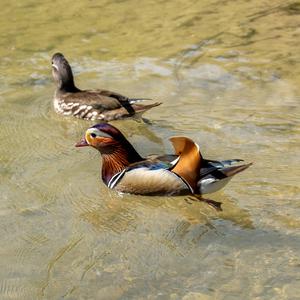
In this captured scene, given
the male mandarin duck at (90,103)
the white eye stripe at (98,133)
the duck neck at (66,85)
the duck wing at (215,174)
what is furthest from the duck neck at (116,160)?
the duck neck at (66,85)

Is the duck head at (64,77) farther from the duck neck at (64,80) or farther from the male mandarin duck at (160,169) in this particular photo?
the male mandarin duck at (160,169)

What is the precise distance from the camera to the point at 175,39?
11.8 m

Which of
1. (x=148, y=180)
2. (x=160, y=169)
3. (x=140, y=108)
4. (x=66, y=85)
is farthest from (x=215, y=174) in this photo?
(x=66, y=85)

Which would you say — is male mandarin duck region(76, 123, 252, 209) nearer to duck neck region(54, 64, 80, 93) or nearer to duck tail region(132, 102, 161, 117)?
duck tail region(132, 102, 161, 117)

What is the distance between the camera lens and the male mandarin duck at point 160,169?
21.1 ft

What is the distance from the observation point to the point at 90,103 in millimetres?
8992

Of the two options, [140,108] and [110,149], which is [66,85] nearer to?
[140,108]

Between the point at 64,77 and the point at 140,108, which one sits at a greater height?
the point at 64,77

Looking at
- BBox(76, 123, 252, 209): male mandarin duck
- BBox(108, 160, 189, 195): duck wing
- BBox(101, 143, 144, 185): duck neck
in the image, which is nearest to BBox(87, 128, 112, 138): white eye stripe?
BBox(76, 123, 252, 209): male mandarin duck

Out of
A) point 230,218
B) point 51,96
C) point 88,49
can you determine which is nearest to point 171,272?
point 230,218

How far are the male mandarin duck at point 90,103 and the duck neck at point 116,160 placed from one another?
153 centimetres

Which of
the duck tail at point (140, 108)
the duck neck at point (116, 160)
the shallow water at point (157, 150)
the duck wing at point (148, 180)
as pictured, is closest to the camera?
the shallow water at point (157, 150)

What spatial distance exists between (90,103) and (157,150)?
1.45 m

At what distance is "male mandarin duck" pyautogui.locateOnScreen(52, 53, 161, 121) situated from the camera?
8844 millimetres
